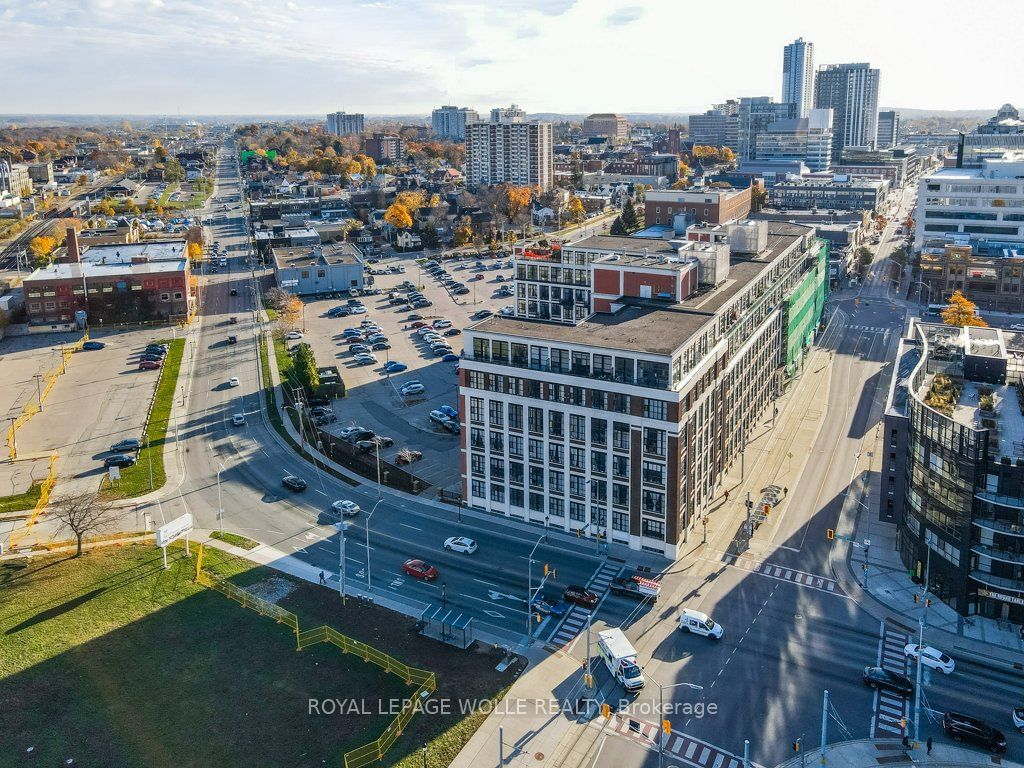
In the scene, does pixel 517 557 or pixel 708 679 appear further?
pixel 517 557

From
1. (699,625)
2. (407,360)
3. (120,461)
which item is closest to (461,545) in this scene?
(699,625)

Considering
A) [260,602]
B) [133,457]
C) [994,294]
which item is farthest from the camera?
[994,294]

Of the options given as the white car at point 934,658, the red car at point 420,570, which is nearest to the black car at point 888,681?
the white car at point 934,658

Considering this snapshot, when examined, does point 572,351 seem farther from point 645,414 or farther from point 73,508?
point 73,508

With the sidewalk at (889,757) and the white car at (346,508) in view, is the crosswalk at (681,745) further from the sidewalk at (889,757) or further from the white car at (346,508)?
the white car at (346,508)

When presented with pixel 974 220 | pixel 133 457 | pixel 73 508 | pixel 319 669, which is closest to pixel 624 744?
pixel 319 669

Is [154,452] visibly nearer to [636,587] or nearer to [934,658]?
[636,587]
